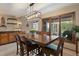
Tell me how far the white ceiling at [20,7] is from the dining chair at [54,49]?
24.6 inches

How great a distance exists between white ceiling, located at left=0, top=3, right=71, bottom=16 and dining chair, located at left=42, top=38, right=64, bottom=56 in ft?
2.05

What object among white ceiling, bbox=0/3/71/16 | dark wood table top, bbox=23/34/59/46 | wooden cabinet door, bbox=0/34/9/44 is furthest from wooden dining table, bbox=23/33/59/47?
white ceiling, bbox=0/3/71/16

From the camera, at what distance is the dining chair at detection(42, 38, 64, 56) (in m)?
1.49

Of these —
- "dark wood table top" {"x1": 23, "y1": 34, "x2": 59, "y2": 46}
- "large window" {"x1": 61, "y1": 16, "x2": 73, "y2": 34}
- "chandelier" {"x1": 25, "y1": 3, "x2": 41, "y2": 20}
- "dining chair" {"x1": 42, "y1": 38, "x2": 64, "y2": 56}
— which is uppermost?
"chandelier" {"x1": 25, "y1": 3, "x2": 41, "y2": 20}

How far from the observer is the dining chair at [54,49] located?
4.90 feet

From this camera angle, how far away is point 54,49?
5.07 ft

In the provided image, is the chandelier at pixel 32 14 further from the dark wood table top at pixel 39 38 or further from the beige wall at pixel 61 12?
the dark wood table top at pixel 39 38

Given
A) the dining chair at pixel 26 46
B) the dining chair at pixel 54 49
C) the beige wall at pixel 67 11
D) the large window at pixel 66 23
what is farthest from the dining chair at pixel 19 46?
the large window at pixel 66 23

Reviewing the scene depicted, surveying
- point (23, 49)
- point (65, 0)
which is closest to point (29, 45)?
point (23, 49)

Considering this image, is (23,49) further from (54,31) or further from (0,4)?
(0,4)

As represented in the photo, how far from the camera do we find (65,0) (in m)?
1.55

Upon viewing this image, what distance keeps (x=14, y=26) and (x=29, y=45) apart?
47 centimetres

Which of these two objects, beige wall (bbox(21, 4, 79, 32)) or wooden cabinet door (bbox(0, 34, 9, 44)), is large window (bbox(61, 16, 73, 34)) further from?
wooden cabinet door (bbox(0, 34, 9, 44))

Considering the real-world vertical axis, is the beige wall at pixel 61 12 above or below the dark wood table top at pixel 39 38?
above
